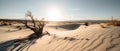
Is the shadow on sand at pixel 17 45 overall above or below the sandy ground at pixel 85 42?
below

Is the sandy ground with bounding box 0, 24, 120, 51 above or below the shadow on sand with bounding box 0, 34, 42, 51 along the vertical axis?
above

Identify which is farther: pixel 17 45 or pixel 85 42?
pixel 17 45

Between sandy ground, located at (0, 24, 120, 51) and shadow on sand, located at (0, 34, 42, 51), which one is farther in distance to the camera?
shadow on sand, located at (0, 34, 42, 51)

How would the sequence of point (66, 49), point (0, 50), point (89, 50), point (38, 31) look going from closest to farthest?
1. point (89, 50)
2. point (66, 49)
3. point (0, 50)
4. point (38, 31)

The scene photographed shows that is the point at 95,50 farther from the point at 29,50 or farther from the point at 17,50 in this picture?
the point at 17,50

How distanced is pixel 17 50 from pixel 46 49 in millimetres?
1391

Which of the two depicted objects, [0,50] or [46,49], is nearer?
[46,49]

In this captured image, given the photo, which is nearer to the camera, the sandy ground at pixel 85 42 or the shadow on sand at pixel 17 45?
the sandy ground at pixel 85 42

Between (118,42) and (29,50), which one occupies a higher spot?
(118,42)

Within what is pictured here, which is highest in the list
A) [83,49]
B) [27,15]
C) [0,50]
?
[27,15]

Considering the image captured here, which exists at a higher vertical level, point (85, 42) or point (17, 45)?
point (85, 42)

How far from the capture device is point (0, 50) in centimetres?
593

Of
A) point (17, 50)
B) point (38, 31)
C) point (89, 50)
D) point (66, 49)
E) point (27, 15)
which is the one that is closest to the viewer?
point (89, 50)

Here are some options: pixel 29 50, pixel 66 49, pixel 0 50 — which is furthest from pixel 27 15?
pixel 66 49
